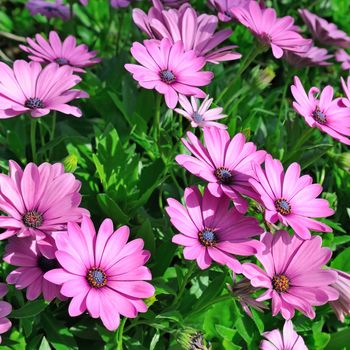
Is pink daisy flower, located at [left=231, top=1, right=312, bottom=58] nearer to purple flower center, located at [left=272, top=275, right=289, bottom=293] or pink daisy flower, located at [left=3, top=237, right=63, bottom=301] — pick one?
purple flower center, located at [left=272, top=275, right=289, bottom=293]

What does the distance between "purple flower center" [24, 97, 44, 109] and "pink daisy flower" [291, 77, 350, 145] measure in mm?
670

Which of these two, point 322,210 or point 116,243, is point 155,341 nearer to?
point 116,243

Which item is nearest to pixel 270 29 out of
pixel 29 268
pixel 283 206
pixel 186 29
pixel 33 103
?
pixel 186 29

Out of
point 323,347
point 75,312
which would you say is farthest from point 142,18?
point 323,347

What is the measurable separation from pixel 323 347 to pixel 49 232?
0.83 m

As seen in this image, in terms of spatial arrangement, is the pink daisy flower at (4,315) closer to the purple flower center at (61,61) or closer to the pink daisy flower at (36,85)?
the pink daisy flower at (36,85)

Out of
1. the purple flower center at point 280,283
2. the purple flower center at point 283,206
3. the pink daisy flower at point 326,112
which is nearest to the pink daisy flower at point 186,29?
the pink daisy flower at point 326,112

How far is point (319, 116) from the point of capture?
4.89 feet

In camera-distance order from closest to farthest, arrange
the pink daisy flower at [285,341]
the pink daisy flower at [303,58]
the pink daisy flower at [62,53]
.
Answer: the pink daisy flower at [285,341] → the pink daisy flower at [62,53] → the pink daisy flower at [303,58]

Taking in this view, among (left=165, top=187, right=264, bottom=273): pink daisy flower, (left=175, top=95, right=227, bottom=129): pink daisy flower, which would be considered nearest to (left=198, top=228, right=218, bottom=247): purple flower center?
(left=165, top=187, right=264, bottom=273): pink daisy flower

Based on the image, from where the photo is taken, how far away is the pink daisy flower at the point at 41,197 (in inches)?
47.8

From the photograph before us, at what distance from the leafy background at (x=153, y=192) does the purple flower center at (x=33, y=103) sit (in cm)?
16

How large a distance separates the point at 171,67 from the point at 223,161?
0.33 m

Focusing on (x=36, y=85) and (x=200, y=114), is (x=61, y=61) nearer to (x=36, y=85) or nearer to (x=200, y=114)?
(x=36, y=85)
